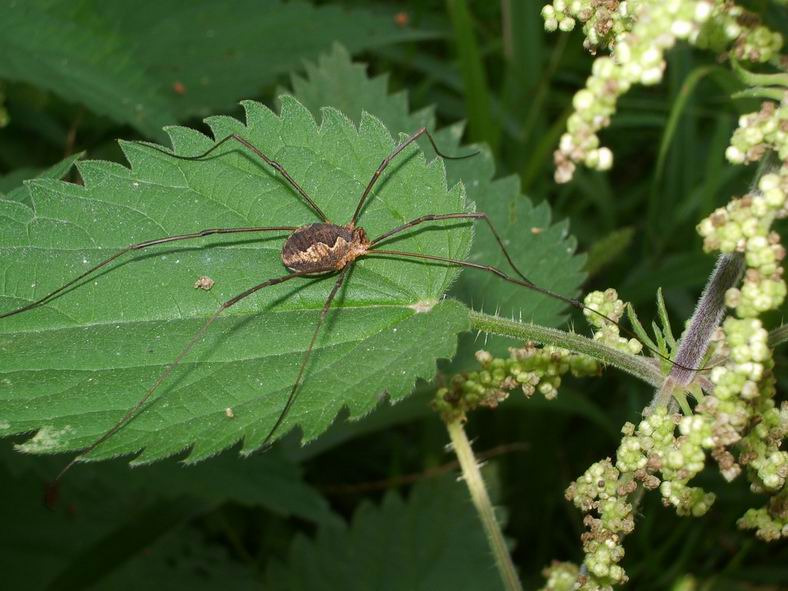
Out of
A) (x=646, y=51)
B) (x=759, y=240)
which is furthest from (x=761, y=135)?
(x=646, y=51)

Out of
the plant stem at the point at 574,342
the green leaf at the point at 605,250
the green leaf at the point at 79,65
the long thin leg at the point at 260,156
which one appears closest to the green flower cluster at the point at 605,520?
the plant stem at the point at 574,342

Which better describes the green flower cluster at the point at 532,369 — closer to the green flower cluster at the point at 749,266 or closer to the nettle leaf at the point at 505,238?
the green flower cluster at the point at 749,266

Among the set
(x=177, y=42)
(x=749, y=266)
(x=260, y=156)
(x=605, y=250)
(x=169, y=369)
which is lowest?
(x=749, y=266)

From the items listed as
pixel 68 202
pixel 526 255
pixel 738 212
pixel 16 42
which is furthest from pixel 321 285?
pixel 16 42

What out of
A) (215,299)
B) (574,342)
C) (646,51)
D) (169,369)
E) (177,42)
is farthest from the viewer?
(177,42)

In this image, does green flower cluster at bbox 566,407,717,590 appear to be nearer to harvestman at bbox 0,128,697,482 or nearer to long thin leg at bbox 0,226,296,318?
harvestman at bbox 0,128,697,482

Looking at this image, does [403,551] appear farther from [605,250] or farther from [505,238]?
[605,250]

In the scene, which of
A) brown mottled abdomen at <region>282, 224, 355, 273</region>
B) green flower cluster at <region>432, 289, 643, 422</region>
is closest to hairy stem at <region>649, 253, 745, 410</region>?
green flower cluster at <region>432, 289, 643, 422</region>
